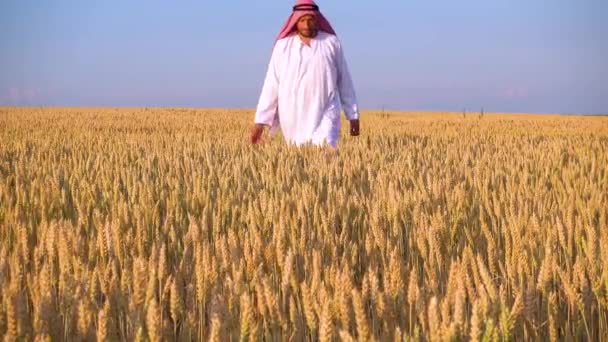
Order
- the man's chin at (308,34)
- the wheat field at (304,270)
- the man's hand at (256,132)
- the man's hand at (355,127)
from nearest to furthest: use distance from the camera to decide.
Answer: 1. the wheat field at (304,270)
2. the man's chin at (308,34)
3. the man's hand at (355,127)
4. the man's hand at (256,132)

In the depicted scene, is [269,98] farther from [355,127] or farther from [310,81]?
[355,127]

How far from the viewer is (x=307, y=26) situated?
16.3ft

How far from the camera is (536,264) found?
69.6 inches

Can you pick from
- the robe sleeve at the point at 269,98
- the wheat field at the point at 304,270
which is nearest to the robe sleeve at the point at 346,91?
the robe sleeve at the point at 269,98

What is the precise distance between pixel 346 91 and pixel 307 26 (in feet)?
2.12

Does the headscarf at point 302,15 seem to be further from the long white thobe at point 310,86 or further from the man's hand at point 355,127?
the man's hand at point 355,127

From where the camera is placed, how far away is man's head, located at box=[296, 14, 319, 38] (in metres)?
4.89

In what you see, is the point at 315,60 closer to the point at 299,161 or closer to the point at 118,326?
the point at 299,161

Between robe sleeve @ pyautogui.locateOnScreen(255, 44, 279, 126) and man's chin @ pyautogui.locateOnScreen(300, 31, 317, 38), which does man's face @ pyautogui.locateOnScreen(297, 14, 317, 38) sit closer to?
man's chin @ pyautogui.locateOnScreen(300, 31, 317, 38)

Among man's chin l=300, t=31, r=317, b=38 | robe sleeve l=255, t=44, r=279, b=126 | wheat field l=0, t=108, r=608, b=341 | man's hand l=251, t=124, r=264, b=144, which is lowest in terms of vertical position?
wheat field l=0, t=108, r=608, b=341

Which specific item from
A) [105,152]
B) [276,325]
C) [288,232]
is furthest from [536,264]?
[105,152]

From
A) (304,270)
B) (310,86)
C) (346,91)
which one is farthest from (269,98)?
(304,270)

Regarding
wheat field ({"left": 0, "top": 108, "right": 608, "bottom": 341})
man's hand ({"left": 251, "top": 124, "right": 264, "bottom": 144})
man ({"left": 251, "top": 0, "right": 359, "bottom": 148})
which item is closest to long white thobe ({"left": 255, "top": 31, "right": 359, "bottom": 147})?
man ({"left": 251, "top": 0, "right": 359, "bottom": 148})

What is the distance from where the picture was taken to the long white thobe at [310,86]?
508 cm
